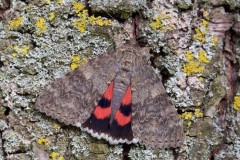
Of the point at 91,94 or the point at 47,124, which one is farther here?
the point at 91,94

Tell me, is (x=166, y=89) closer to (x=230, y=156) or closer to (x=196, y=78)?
(x=196, y=78)

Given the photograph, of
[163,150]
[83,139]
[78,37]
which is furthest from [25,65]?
[163,150]

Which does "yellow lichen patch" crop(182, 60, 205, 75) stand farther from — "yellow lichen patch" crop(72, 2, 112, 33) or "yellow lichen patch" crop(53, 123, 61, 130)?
"yellow lichen patch" crop(53, 123, 61, 130)

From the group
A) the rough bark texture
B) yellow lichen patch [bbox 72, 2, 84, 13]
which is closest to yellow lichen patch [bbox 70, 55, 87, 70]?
the rough bark texture

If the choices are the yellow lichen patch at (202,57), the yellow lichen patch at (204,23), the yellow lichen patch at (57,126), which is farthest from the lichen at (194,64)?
the yellow lichen patch at (57,126)

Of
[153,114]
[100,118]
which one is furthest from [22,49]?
[153,114]

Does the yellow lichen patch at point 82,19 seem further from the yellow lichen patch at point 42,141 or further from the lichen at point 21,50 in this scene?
the yellow lichen patch at point 42,141
